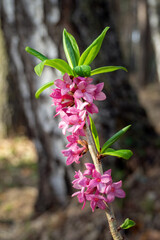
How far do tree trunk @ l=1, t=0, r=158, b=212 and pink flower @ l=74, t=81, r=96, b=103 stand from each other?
1865 millimetres

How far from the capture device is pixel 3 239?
8.93 ft

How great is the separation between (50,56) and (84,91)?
1913 mm

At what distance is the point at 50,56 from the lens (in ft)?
7.79

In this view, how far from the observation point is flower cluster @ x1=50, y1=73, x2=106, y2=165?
0.55 meters

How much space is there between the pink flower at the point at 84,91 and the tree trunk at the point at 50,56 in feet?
6.12

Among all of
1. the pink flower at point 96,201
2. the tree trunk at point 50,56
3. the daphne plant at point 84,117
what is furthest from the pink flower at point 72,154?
the tree trunk at point 50,56

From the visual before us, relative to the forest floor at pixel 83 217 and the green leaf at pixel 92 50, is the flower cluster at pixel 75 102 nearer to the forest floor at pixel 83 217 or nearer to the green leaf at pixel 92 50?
the green leaf at pixel 92 50

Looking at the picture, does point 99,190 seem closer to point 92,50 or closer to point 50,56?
point 92,50

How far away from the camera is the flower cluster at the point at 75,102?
55 cm

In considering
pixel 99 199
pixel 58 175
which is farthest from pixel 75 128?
pixel 58 175

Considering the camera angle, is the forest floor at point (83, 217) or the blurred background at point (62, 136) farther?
the blurred background at point (62, 136)

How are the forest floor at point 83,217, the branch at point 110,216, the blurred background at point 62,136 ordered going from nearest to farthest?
the branch at point 110,216, the forest floor at point 83,217, the blurred background at point 62,136

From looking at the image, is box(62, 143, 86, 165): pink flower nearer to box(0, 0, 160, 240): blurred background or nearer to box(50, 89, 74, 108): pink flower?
box(50, 89, 74, 108): pink flower

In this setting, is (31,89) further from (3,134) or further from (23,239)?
(3,134)
